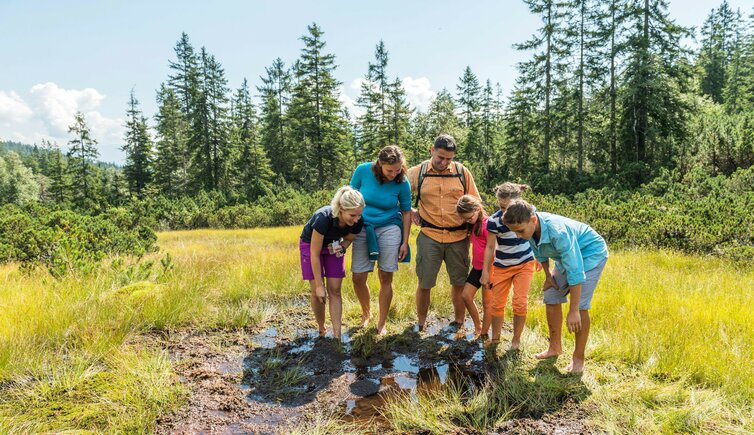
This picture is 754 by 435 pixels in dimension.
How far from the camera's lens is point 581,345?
11.8 ft

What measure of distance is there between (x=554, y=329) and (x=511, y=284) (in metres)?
0.59

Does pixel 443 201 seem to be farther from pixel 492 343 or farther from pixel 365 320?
pixel 365 320

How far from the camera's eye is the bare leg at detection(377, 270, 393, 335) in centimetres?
463

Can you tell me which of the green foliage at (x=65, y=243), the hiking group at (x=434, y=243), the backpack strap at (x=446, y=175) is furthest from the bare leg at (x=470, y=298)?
the green foliage at (x=65, y=243)

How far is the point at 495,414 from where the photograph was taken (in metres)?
3.14

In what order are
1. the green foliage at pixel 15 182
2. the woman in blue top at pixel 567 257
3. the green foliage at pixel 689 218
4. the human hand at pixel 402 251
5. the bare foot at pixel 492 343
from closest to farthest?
the woman in blue top at pixel 567 257
the bare foot at pixel 492 343
the human hand at pixel 402 251
the green foliage at pixel 689 218
the green foliage at pixel 15 182

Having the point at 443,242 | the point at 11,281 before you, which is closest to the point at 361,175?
the point at 443,242

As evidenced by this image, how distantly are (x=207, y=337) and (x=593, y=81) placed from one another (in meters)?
28.3

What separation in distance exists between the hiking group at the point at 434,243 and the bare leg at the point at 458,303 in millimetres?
12

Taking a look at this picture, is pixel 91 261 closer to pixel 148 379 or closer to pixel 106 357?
pixel 106 357

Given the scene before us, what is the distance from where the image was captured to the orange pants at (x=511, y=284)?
4.09 metres

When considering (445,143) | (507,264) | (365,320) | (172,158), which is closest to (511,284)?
(507,264)

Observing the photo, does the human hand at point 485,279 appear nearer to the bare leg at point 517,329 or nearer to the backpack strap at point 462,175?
the bare leg at point 517,329

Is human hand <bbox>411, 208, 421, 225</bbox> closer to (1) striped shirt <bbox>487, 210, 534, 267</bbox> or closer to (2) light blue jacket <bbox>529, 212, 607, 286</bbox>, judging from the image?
(1) striped shirt <bbox>487, 210, 534, 267</bbox>
